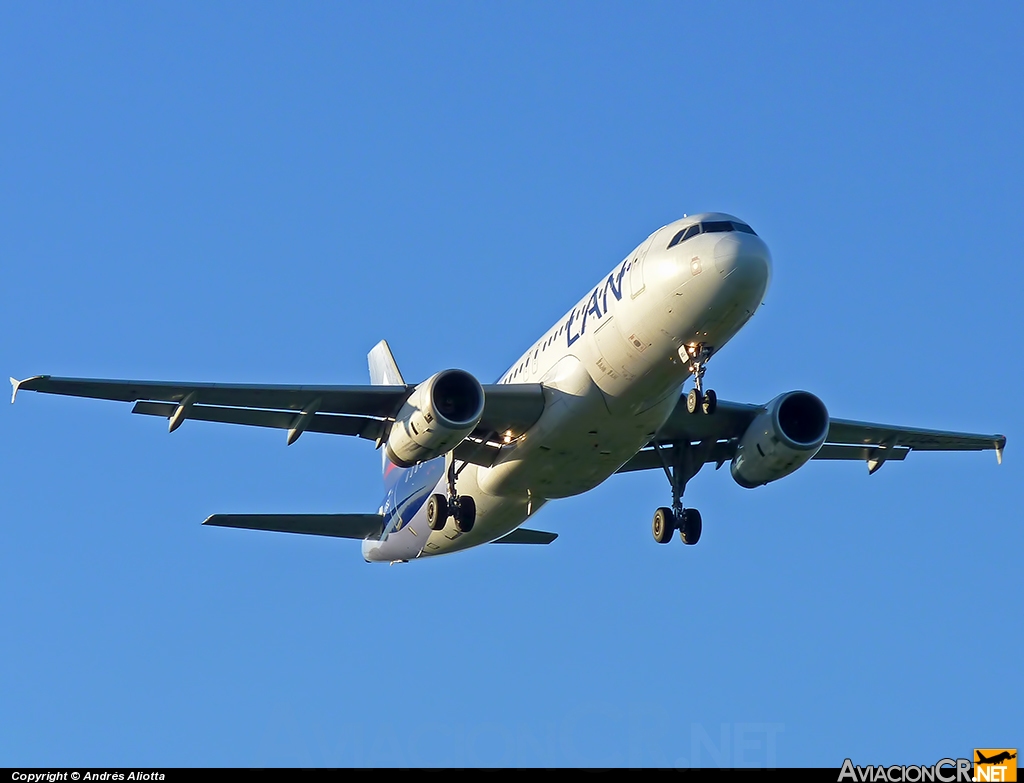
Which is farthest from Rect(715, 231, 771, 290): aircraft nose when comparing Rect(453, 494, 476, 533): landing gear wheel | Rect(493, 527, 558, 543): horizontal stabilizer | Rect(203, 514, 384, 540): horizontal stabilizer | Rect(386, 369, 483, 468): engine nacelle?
Rect(203, 514, 384, 540): horizontal stabilizer

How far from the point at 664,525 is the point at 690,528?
24.9 inches

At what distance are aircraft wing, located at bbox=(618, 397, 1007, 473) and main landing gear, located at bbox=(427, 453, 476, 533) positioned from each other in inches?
170

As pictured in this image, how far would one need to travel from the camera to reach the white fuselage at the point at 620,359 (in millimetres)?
29688

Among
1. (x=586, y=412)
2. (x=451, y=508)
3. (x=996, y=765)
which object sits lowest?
(x=996, y=765)

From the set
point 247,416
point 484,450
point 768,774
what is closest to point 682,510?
point 484,450

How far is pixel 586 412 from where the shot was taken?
31625 mm

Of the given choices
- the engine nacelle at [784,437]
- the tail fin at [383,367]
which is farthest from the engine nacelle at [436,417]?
the tail fin at [383,367]

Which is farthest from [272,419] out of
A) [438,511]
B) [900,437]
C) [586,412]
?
[900,437]

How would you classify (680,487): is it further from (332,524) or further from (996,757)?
(996,757)

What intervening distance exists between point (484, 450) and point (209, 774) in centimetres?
1207

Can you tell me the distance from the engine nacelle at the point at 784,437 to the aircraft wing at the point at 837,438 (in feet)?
2.26

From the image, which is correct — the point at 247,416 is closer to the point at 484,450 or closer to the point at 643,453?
the point at 484,450

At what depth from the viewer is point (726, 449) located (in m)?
37.8

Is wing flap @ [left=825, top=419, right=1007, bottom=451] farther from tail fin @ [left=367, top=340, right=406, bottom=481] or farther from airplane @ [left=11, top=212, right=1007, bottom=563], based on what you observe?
tail fin @ [left=367, top=340, right=406, bottom=481]
